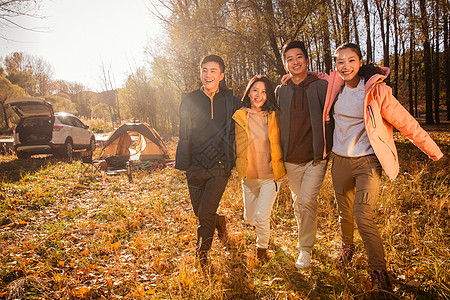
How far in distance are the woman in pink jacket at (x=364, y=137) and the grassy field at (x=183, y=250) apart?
1.89 feet

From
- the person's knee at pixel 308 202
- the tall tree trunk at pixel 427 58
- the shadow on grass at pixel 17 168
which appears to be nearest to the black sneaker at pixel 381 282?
the person's knee at pixel 308 202

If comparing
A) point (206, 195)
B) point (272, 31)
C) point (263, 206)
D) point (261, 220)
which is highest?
point (272, 31)

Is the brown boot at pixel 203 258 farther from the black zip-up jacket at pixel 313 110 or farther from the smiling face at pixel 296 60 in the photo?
the smiling face at pixel 296 60

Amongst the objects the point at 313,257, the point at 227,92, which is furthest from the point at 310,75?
the point at 313,257

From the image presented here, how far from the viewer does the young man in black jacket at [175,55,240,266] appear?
2.98 m

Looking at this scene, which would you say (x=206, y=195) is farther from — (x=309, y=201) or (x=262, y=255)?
(x=309, y=201)

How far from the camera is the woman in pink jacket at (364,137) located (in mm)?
2432

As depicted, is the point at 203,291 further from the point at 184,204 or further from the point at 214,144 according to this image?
the point at 184,204

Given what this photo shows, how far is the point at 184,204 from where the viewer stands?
19.1ft

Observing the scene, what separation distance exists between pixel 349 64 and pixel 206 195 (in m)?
1.99

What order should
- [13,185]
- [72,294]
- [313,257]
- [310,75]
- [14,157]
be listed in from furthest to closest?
[14,157]
[13,185]
[313,257]
[310,75]
[72,294]

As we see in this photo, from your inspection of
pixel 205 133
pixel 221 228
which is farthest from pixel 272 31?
pixel 221 228

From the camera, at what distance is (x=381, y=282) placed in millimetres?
2367

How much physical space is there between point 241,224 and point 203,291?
6.62 feet
